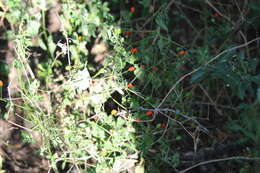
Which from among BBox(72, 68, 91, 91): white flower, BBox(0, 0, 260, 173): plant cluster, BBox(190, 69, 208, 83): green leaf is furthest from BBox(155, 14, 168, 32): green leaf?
BBox(72, 68, 91, 91): white flower

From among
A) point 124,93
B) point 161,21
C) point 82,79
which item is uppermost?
point 161,21

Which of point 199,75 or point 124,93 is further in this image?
point 124,93

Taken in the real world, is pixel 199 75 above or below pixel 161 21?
below

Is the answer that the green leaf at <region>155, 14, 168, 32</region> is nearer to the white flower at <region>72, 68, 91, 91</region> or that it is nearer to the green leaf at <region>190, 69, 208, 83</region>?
the green leaf at <region>190, 69, 208, 83</region>

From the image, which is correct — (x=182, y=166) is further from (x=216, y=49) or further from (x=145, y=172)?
(x=216, y=49)

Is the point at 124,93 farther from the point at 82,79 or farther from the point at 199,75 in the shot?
the point at 199,75

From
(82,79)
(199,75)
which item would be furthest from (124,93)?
(199,75)

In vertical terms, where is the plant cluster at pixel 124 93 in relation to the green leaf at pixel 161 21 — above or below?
below

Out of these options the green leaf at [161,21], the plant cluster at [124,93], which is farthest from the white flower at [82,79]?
the green leaf at [161,21]

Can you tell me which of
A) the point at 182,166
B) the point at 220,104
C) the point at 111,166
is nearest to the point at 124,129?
the point at 111,166

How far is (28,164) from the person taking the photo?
2152 millimetres

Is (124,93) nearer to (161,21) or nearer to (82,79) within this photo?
(82,79)

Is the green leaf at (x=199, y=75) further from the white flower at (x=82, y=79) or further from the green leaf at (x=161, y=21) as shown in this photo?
the white flower at (x=82, y=79)

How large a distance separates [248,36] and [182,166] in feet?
3.76
